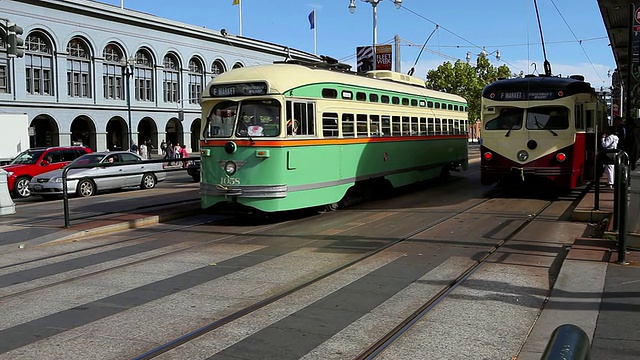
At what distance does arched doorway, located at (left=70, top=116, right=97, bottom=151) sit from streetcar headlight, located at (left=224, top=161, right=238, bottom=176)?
41.8 metres

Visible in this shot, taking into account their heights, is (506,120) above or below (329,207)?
above

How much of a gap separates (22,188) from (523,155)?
17426mm

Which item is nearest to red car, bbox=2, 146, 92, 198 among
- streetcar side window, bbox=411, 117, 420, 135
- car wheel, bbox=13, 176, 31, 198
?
car wheel, bbox=13, 176, 31, 198

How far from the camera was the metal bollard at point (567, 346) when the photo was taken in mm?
1714

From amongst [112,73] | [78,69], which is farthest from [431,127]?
[112,73]

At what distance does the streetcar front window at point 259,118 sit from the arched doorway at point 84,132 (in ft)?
137

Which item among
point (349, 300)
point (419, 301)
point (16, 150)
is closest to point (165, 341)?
point (349, 300)

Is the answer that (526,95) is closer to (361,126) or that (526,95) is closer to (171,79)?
(361,126)

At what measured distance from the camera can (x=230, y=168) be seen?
1212 centimetres

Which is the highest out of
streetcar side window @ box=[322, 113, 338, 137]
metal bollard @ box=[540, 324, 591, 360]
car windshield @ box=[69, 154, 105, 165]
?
streetcar side window @ box=[322, 113, 338, 137]

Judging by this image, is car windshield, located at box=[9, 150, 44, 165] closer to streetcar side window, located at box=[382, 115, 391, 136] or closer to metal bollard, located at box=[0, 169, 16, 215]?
metal bollard, located at box=[0, 169, 16, 215]

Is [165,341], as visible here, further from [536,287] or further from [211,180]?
[211,180]

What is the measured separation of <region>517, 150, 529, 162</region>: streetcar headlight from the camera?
1552cm

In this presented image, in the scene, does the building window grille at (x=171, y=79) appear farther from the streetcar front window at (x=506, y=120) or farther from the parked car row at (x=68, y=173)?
the streetcar front window at (x=506, y=120)
